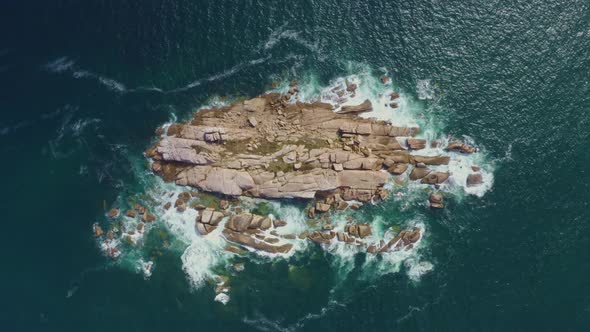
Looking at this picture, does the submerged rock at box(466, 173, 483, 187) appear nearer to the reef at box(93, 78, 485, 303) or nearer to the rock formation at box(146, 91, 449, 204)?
the reef at box(93, 78, 485, 303)

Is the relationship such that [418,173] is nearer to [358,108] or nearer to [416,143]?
[416,143]

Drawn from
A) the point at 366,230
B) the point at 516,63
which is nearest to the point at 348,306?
the point at 366,230

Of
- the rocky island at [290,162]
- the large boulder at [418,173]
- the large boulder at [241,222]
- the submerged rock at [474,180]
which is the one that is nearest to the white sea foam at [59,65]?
the rocky island at [290,162]

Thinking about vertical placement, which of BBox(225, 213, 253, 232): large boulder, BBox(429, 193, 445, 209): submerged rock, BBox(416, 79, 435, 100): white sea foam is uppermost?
BBox(416, 79, 435, 100): white sea foam

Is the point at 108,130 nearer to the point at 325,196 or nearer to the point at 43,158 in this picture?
the point at 43,158

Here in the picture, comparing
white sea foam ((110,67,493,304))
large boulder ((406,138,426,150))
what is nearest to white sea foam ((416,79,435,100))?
white sea foam ((110,67,493,304))

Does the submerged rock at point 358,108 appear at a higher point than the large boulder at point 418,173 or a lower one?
higher

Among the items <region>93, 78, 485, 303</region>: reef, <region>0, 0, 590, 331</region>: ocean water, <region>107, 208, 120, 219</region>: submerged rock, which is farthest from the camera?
<region>107, 208, 120, 219</region>: submerged rock

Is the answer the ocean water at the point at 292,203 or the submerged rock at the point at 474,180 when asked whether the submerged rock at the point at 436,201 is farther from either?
the submerged rock at the point at 474,180

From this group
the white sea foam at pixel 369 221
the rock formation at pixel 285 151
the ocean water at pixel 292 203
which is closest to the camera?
the ocean water at pixel 292 203

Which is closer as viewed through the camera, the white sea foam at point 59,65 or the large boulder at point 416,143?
the large boulder at point 416,143
